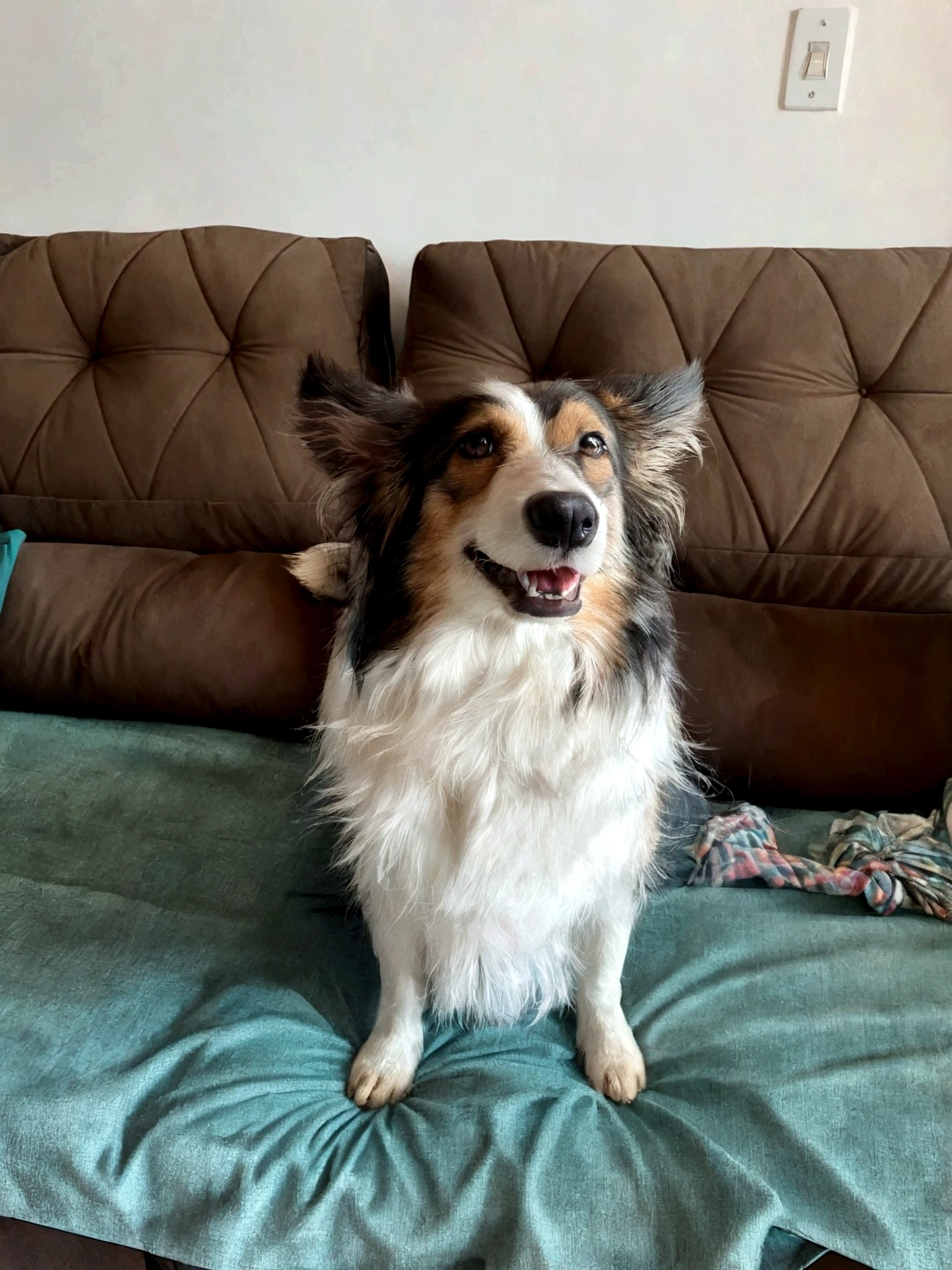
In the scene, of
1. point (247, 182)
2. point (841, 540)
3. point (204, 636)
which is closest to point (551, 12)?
point (247, 182)

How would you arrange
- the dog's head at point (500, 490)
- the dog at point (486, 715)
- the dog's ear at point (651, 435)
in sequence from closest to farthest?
the dog's head at point (500, 490)
the dog at point (486, 715)
the dog's ear at point (651, 435)

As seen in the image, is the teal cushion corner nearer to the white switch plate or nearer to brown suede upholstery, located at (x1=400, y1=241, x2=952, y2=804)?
brown suede upholstery, located at (x1=400, y1=241, x2=952, y2=804)

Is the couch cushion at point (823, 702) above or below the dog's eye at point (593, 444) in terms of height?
below

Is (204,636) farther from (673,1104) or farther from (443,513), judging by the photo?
(673,1104)

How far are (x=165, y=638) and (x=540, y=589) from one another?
1.17 meters

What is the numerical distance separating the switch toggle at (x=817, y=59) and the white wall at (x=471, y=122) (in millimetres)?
67

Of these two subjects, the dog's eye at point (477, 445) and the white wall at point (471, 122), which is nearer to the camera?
the dog's eye at point (477, 445)

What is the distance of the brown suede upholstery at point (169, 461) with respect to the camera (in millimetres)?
1871

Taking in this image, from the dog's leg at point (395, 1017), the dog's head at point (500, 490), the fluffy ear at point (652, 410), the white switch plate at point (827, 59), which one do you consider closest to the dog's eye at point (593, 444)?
the dog's head at point (500, 490)

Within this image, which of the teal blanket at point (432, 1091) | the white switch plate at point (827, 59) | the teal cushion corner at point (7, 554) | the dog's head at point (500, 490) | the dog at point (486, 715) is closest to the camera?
the teal blanket at point (432, 1091)

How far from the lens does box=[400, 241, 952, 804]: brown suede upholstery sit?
1640 mm

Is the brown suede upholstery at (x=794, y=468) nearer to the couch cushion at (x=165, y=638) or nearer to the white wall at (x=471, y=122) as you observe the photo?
the white wall at (x=471, y=122)

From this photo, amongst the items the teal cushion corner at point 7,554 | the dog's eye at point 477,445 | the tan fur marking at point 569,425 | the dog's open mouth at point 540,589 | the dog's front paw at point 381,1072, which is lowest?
the dog's front paw at point 381,1072

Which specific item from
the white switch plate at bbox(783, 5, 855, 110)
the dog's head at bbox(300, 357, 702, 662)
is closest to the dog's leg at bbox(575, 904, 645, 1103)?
the dog's head at bbox(300, 357, 702, 662)
